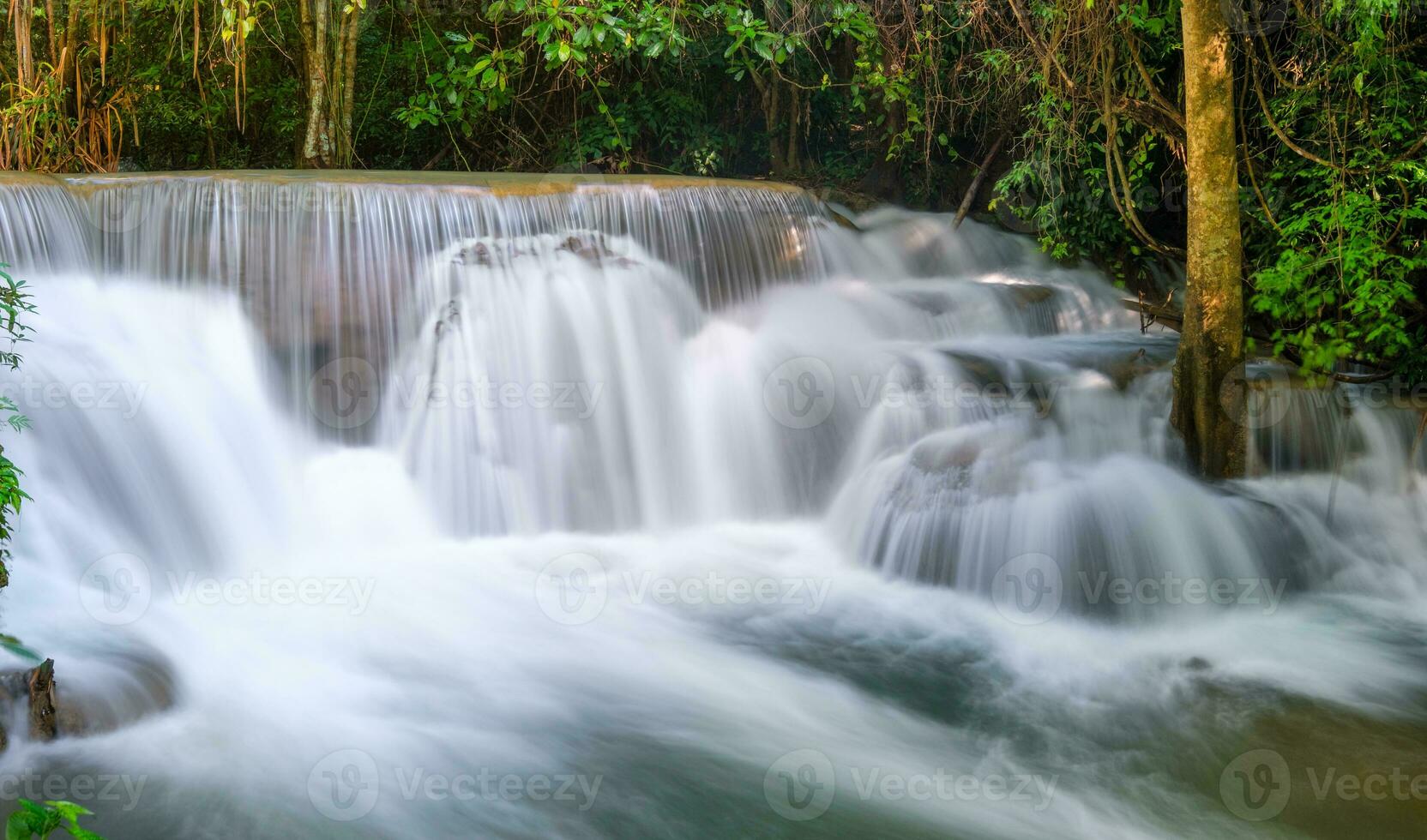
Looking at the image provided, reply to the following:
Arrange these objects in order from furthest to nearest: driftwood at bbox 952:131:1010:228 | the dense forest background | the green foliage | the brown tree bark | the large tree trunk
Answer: the brown tree bark, driftwood at bbox 952:131:1010:228, the dense forest background, the large tree trunk, the green foliage

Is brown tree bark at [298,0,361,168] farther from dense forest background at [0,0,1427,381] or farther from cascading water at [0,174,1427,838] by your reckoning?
cascading water at [0,174,1427,838]

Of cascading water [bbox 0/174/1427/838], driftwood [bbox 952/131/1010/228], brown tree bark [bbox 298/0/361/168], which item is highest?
brown tree bark [bbox 298/0/361/168]

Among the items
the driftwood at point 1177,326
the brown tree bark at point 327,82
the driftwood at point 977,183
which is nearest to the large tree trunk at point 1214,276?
the driftwood at point 1177,326

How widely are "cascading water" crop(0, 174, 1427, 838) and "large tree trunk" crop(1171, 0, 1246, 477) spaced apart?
0.65 ft

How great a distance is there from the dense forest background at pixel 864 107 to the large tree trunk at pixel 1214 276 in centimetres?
40

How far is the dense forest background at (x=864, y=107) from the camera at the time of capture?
6.10m

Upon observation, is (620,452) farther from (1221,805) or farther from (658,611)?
(1221,805)

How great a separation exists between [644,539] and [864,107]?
193 inches

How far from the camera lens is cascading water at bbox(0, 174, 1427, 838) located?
12.6 feet

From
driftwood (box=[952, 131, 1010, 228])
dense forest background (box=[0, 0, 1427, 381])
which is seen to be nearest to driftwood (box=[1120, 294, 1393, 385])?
dense forest background (box=[0, 0, 1427, 381])

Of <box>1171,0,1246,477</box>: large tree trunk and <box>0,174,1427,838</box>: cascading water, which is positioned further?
<box>1171,0,1246,477</box>: large tree trunk

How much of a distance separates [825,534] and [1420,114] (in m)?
3.81

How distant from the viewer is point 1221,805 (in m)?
3.67

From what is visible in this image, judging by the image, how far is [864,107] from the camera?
9.48 metres
